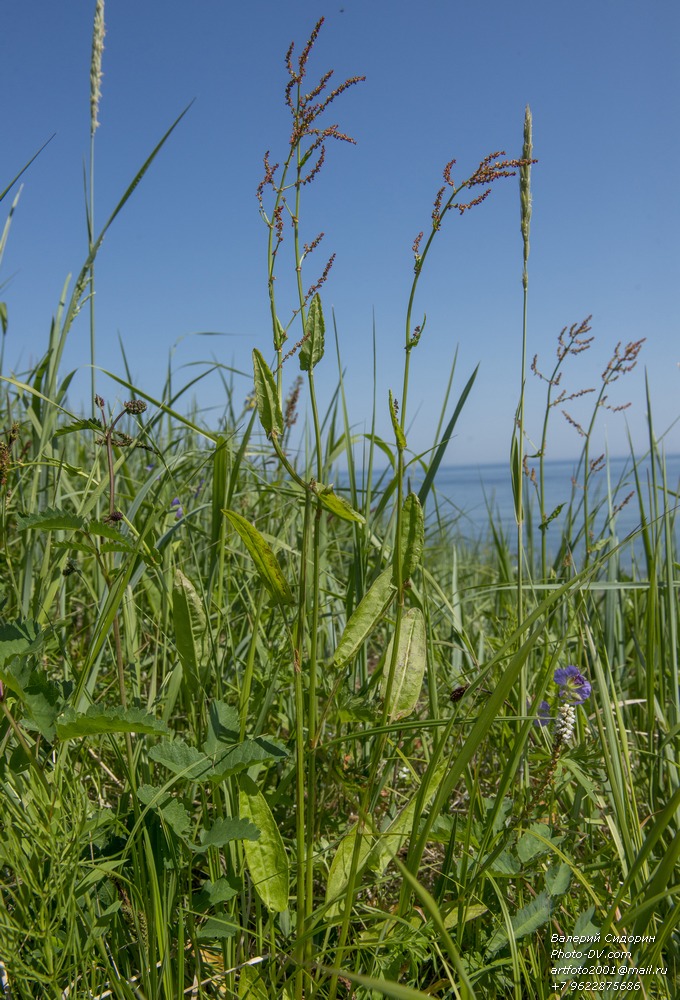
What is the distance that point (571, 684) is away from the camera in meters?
1.32

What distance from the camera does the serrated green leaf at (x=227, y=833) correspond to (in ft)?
3.11

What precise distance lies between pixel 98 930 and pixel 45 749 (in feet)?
2.05

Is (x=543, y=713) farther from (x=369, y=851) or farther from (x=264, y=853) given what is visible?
(x=264, y=853)

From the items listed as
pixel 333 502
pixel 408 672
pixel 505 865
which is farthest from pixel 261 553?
pixel 505 865

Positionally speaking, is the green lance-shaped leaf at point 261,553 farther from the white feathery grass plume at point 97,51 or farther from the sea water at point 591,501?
the white feathery grass plume at point 97,51

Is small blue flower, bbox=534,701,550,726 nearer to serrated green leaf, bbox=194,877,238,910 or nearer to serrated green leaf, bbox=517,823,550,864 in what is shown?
serrated green leaf, bbox=517,823,550,864

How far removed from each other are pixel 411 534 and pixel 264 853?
1.66ft

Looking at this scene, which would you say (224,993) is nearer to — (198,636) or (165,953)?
(165,953)

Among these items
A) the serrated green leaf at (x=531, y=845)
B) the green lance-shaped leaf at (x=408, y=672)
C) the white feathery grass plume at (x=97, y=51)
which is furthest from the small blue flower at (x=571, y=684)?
the white feathery grass plume at (x=97, y=51)

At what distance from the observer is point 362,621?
95 centimetres

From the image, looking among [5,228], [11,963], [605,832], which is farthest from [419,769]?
[5,228]

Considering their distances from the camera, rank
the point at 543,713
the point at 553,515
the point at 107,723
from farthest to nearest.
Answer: the point at 543,713 → the point at 553,515 → the point at 107,723

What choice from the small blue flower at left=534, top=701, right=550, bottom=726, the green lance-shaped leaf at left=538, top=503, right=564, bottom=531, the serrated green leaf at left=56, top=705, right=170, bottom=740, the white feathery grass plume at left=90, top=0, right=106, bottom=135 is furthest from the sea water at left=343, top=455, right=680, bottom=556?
the white feathery grass plume at left=90, top=0, right=106, bottom=135

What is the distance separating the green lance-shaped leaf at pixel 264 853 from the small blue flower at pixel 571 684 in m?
0.61
